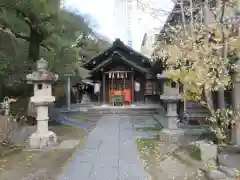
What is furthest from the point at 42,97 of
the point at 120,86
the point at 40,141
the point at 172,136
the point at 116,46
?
the point at 116,46

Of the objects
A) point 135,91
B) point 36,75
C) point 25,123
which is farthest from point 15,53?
point 135,91

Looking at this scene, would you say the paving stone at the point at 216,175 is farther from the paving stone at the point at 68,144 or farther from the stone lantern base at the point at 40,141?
the stone lantern base at the point at 40,141

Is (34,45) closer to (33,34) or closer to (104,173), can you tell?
(33,34)

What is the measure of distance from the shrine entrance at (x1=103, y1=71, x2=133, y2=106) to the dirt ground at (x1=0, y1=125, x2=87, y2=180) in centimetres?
1440

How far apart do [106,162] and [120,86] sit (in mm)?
17636

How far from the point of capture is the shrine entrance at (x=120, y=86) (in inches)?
930

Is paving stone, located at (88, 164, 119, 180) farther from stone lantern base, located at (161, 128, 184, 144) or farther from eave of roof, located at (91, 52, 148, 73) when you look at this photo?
eave of roof, located at (91, 52, 148, 73)

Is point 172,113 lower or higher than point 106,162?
higher

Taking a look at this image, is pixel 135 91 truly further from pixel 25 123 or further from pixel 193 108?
pixel 25 123

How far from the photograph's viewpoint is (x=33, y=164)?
7.01 metres

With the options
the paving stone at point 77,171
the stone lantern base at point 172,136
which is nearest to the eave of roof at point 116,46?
the stone lantern base at point 172,136

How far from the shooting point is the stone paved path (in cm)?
599

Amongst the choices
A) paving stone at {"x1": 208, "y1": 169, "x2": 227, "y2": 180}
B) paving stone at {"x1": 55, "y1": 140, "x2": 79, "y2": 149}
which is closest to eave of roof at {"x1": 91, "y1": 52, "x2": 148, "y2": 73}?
paving stone at {"x1": 55, "y1": 140, "x2": 79, "y2": 149}

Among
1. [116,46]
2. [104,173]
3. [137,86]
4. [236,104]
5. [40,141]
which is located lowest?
[104,173]
